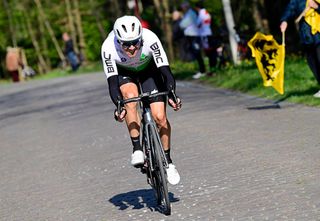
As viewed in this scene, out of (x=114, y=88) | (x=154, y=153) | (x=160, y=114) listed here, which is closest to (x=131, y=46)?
(x=114, y=88)

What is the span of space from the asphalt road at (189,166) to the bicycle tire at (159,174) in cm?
14

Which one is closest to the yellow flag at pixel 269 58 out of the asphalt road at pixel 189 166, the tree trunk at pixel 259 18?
the asphalt road at pixel 189 166

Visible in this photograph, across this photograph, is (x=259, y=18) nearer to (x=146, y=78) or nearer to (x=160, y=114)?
Answer: (x=146, y=78)

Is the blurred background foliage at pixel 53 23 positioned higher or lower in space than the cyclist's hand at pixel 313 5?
lower

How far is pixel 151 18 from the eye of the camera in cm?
5644

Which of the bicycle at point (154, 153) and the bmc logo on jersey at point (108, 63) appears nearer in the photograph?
the bicycle at point (154, 153)

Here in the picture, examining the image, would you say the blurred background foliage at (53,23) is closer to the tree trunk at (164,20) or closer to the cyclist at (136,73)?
the tree trunk at (164,20)

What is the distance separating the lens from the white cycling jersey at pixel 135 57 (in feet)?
26.7

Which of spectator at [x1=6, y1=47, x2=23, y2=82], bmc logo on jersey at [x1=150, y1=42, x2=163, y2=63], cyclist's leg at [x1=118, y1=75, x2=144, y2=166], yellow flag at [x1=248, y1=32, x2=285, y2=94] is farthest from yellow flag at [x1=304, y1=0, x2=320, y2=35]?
spectator at [x1=6, y1=47, x2=23, y2=82]

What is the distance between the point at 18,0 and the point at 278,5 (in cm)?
4205

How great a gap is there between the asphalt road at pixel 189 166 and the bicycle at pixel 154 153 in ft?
0.62

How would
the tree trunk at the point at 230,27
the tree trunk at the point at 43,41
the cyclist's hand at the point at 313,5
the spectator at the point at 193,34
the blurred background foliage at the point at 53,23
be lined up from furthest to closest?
the tree trunk at the point at 43,41
the blurred background foliage at the point at 53,23
the tree trunk at the point at 230,27
the spectator at the point at 193,34
the cyclist's hand at the point at 313,5

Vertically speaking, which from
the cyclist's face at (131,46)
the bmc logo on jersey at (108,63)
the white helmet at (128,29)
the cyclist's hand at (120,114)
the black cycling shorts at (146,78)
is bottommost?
the cyclist's hand at (120,114)

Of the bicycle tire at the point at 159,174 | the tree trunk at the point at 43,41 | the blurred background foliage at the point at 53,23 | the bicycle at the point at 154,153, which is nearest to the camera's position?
the bicycle tire at the point at 159,174
